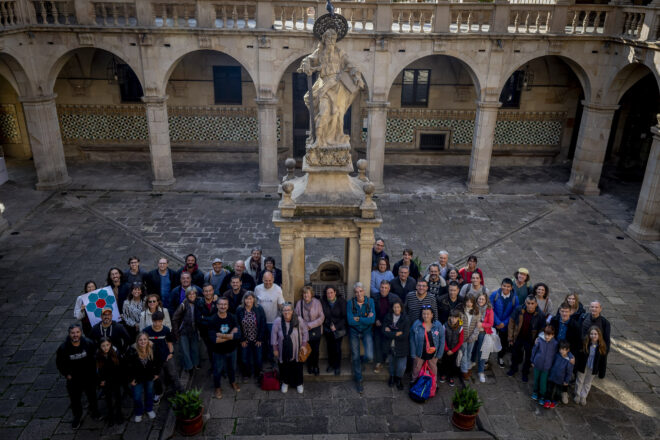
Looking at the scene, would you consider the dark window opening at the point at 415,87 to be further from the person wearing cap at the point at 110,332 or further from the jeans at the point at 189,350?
the person wearing cap at the point at 110,332

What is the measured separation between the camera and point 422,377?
816 centimetres

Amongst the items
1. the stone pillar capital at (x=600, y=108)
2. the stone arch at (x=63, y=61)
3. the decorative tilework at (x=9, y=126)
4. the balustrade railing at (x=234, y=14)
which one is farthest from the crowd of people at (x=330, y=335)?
the decorative tilework at (x=9, y=126)

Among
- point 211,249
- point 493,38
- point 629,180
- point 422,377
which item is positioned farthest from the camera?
point 629,180

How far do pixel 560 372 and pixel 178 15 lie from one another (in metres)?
14.0

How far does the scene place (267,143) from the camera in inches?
651

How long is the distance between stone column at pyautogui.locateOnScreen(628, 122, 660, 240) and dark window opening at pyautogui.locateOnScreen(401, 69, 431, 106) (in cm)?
765

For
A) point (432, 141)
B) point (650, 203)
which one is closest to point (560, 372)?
point (650, 203)

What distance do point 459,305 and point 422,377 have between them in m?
1.14

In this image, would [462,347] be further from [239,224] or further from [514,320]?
[239,224]

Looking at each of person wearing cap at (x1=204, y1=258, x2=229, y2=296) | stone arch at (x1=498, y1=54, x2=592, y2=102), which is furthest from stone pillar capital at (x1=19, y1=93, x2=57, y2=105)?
stone arch at (x1=498, y1=54, x2=592, y2=102)

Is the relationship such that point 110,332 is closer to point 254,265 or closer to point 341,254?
point 254,265

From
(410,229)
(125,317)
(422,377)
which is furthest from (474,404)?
(410,229)

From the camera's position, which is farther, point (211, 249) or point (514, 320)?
point (211, 249)

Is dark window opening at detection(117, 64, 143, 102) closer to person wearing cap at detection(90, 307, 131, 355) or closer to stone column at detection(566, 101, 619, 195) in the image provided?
person wearing cap at detection(90, 307, 131, 355)
